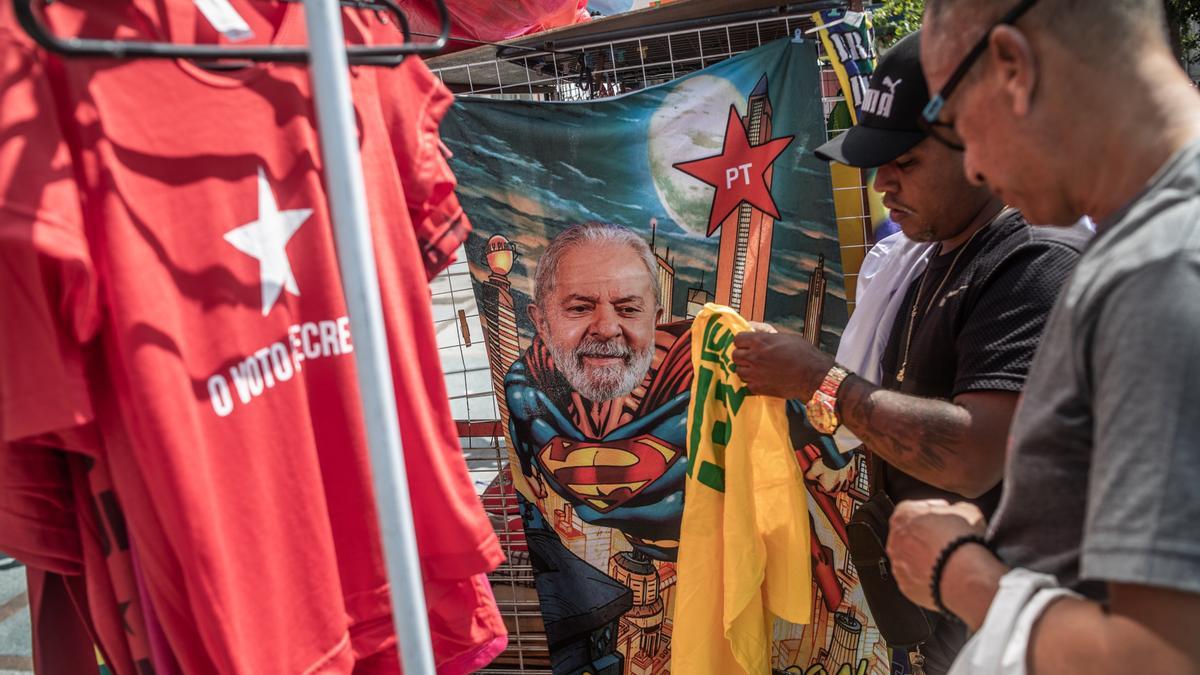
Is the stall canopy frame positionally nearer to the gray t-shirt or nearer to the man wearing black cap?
the man wearing black cap

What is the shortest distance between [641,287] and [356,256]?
200 centimetres

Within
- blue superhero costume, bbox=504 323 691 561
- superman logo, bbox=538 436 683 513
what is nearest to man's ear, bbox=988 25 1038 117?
blue superhero costume, bbox=504 323 691 561

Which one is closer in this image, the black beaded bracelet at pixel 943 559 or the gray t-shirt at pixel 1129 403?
the gray t-shirt at pixel 1129 403

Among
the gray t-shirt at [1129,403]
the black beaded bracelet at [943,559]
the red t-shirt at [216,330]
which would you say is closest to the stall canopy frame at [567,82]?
the red t-shirt at [216,330]

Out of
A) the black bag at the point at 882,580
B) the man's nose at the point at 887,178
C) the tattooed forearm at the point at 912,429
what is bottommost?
the black bag at the point at 882,580

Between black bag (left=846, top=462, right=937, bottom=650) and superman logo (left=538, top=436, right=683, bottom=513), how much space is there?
803mm

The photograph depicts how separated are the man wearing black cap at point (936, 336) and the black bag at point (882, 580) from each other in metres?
0.04

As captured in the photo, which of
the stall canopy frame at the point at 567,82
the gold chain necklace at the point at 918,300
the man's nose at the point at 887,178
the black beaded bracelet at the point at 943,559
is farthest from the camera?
the stall canopy frame at the point at 567,82

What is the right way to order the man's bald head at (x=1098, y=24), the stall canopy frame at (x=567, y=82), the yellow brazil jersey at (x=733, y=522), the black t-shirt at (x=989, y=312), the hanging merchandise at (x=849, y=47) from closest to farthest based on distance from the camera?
1. the man's bald head at (x=1098, y=24)
2. the black t-shirt at (x=989, y=312)
3. the yellow brazil jersey at (x=733, y=522)
4. the hanging merchandise at (x=849, y=47)
5. the stall canopy frame at (x=567, y=82)

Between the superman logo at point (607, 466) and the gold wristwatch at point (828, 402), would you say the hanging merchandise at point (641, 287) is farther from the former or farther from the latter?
the gold wristwatch at point (828, 402)

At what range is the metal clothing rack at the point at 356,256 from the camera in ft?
3.40

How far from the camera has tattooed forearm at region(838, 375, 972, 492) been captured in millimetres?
1862

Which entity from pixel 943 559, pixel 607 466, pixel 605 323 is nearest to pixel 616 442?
Result: pixel 607 466

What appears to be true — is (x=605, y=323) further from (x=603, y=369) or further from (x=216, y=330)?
(x=216, y=330)
